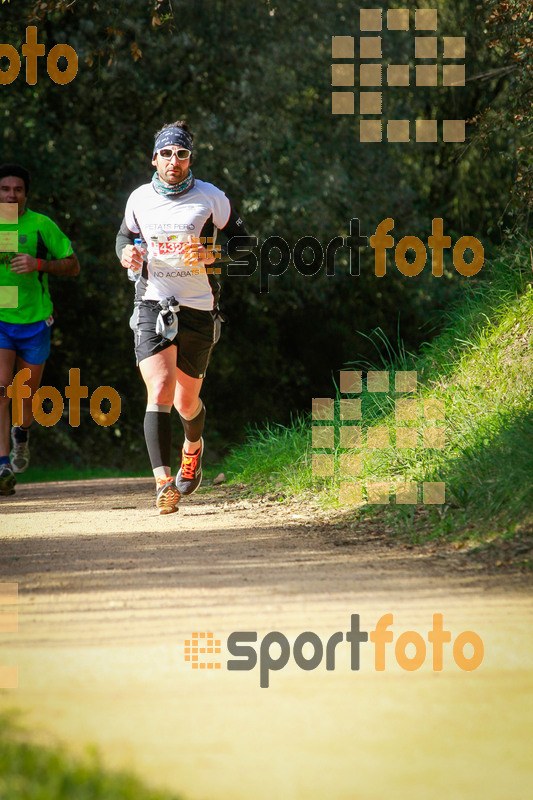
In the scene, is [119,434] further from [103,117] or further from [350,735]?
[350,735]

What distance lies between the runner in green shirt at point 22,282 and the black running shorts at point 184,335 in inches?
61.2

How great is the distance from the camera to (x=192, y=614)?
4.37m

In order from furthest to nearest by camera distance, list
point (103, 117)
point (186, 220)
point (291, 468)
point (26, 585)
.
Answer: point (103, 117) < point (291, 468) < point (186, 220) < point (26, 585)

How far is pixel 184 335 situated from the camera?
7.34 metres

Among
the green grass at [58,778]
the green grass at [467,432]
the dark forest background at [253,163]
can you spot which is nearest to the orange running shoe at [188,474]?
the green grass at [467,432]

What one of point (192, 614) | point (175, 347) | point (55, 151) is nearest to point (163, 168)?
point (175, 347)

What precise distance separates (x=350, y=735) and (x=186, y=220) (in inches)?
183

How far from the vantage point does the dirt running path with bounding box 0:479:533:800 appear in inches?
109

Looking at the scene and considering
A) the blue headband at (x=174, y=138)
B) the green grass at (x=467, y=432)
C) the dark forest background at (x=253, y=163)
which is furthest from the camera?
the dark forest background at (x=253, y=163)

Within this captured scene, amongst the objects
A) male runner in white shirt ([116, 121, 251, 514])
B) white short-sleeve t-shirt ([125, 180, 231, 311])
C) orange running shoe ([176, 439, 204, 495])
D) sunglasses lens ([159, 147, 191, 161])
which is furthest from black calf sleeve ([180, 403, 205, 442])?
sunglasses lens ([159, 147, 191, 161])

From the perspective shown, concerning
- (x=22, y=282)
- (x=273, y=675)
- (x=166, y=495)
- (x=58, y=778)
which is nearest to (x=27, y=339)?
(x=22, y=282)

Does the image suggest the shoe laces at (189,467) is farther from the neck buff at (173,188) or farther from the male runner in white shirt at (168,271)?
the neck buff at (173,188)

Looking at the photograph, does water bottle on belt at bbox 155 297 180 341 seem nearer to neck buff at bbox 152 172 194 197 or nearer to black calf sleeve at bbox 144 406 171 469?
black calf sleeve at bbox 144 406 171 469

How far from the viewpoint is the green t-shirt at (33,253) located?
28.5 ft
